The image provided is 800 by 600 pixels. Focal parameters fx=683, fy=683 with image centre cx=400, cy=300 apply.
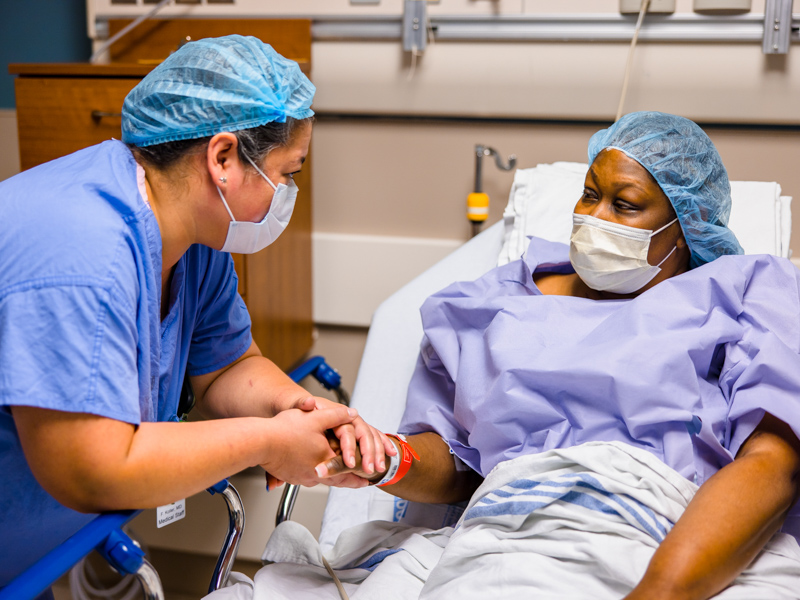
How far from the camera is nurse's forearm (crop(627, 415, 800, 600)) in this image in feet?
2.97

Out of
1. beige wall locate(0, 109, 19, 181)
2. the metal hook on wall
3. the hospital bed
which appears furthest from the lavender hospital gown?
beige wall locate(0, 109, 19, 181)

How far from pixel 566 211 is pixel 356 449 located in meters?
0.92

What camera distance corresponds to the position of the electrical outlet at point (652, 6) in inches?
72.8

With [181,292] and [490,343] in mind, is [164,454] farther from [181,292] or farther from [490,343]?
[490,343]

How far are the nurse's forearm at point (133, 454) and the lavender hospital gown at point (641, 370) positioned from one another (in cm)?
41

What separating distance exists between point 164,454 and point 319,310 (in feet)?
4.83

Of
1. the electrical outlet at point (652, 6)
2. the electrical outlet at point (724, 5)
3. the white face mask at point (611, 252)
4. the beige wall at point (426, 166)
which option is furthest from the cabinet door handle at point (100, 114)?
the electrical outlet at point (724, 5)

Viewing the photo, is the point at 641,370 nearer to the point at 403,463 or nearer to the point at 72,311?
the point at 403,463

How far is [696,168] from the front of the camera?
131 cm

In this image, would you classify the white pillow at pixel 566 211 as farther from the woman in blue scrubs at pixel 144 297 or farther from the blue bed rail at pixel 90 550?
the blue bed rail at pixel 90 550

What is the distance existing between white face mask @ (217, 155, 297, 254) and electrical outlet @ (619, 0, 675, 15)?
124 cm

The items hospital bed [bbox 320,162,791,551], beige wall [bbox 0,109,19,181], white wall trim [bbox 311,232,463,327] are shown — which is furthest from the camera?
beige wall [bbox 0,109,19,181]

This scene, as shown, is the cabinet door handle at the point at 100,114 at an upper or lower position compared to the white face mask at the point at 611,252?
upper

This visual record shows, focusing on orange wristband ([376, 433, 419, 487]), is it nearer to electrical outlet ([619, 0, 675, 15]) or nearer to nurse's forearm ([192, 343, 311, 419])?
nurse's forearm ([192, 343, 311, 419])
